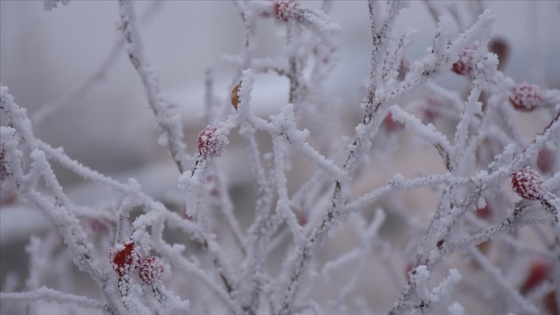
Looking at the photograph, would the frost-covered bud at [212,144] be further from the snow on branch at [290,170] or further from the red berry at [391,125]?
the red berry at [391,125]

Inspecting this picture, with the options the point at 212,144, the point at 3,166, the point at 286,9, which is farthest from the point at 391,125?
the point at 3,166

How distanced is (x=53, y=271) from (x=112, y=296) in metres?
1.07

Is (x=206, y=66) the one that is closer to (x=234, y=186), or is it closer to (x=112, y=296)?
(x=112, y=296)

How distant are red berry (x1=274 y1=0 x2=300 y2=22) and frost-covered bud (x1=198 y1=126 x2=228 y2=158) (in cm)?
28

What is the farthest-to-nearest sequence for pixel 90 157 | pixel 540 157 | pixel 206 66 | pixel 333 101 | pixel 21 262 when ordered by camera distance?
pixel 90 157
pixel 21 262
pixel 333 101
pixel 540 157
pixel 206 66

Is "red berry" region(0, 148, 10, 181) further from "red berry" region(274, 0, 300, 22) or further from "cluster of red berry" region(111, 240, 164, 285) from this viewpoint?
"red berry" region(274, 0, 300, 22)

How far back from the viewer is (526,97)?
3.73 ft

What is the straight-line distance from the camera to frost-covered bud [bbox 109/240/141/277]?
886 millimetres

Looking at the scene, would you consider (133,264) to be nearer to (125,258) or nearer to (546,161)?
(125,258)

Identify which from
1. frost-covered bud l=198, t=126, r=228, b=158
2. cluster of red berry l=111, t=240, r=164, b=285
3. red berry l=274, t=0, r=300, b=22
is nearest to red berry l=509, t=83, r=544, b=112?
red berry l=274, t=0, r=300, b=22

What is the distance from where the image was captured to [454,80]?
622 cm

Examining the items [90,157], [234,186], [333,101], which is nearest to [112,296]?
[333,101]

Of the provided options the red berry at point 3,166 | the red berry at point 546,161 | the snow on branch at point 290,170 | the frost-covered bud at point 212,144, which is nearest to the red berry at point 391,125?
the snow on branch at point 290,170

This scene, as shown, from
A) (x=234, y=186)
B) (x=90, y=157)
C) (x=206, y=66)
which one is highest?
(x=90, y=157)
